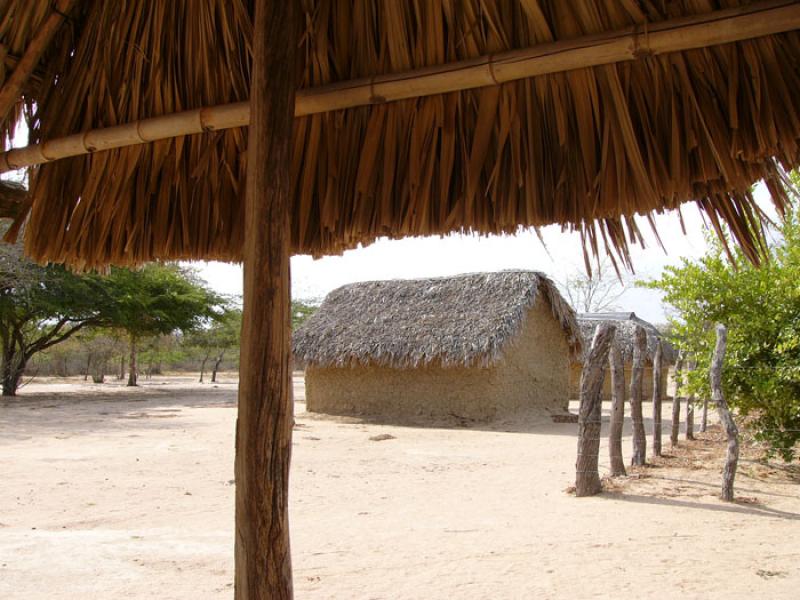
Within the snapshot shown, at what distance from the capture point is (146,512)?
18.9ft

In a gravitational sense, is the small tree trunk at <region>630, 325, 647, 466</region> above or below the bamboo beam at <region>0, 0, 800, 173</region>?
below

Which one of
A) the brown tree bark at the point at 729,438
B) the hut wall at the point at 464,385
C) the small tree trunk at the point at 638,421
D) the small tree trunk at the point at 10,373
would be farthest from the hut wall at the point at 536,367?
the small tree trunk at the point at 10,373

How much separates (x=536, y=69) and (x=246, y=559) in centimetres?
141

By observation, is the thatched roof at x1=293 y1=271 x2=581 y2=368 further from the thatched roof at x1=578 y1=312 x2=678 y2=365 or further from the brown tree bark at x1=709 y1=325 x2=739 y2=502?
the brown tree bark at x1=709 y1=325 x2=739 y2=502

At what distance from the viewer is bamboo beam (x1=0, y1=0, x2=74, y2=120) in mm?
2242

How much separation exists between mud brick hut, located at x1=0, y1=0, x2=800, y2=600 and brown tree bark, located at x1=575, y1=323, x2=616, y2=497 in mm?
4907

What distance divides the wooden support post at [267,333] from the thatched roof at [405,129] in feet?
1.29

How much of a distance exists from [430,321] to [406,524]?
8507 millimetres

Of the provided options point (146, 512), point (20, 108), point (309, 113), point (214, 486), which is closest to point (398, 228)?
A: point (309, 113)

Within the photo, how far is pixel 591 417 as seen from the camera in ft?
21.6

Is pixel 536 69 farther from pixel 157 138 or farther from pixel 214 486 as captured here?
pixel 214 486

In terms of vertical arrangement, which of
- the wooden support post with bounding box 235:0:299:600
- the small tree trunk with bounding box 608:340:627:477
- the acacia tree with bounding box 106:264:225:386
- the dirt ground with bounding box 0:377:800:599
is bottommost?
the dirt ground with bounding box 0:377:800:599

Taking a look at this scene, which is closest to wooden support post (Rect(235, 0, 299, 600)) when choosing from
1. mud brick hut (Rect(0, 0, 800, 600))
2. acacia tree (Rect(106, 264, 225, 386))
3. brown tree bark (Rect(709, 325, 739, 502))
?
mud brick hut (Rect(0, 0, 800, 600))

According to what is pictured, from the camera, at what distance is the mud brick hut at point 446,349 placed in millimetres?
12555
